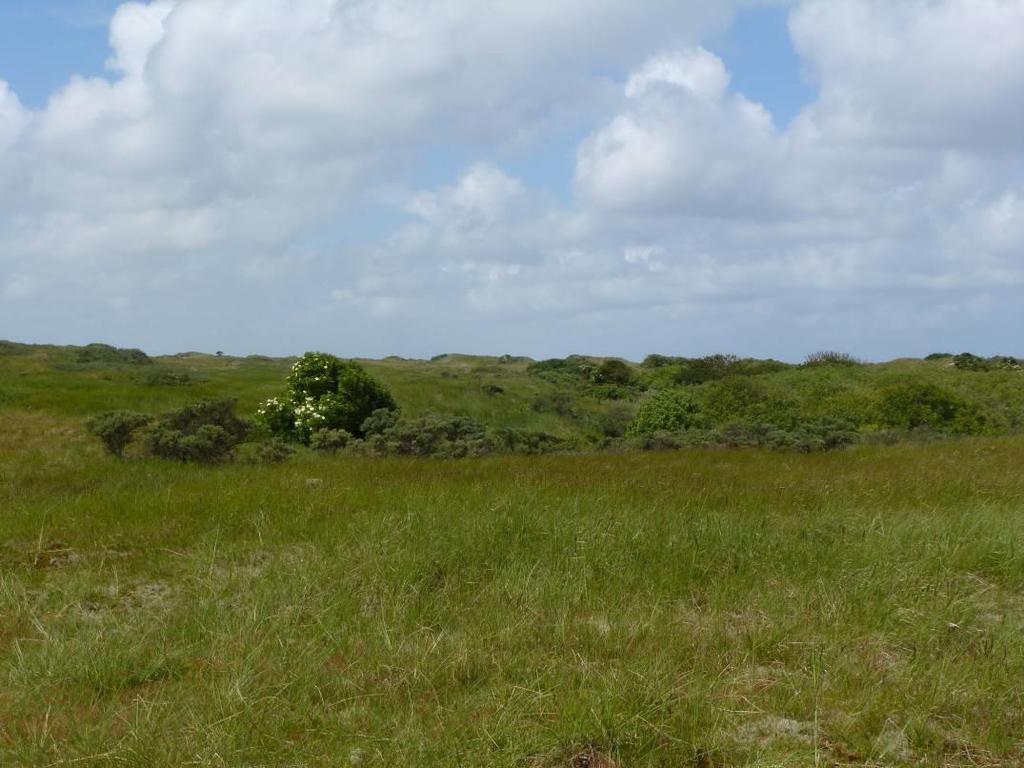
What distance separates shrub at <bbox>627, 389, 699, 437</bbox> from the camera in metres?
22.8

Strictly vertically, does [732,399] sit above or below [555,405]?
above

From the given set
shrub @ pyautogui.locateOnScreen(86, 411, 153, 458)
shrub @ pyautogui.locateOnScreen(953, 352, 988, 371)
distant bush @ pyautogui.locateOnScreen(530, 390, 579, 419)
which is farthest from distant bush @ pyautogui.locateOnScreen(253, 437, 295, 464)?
shrub @ pyautogui.locateOnScreen(953, 352, 988, 371)

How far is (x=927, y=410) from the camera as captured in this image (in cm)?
2534

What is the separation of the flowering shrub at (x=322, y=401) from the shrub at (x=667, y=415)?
6821mm

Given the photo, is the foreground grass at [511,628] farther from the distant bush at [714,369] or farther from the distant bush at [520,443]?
the distant bush at [714,369]

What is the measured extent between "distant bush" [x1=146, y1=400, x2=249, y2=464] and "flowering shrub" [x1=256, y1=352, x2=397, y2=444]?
3.77 metres

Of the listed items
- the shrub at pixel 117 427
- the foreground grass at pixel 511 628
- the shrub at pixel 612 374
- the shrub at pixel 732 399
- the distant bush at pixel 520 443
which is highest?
the shrub at pixel 612 374

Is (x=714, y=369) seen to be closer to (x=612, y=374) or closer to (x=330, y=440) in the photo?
(x=612, y=374)

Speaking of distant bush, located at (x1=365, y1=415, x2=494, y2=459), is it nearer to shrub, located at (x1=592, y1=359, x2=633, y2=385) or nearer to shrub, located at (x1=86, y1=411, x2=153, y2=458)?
shrub, located at (x1=86, y1=411, x2=153, y2=458)

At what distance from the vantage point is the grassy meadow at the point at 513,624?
392 cm

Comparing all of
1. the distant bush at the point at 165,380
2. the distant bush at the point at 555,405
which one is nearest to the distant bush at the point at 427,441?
the distant bush at the point at 555,405

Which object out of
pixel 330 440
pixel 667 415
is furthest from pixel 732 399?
pixel 330 440

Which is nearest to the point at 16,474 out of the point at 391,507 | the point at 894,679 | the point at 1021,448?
the point at 391,507

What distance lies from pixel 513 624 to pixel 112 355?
46.8 meters
